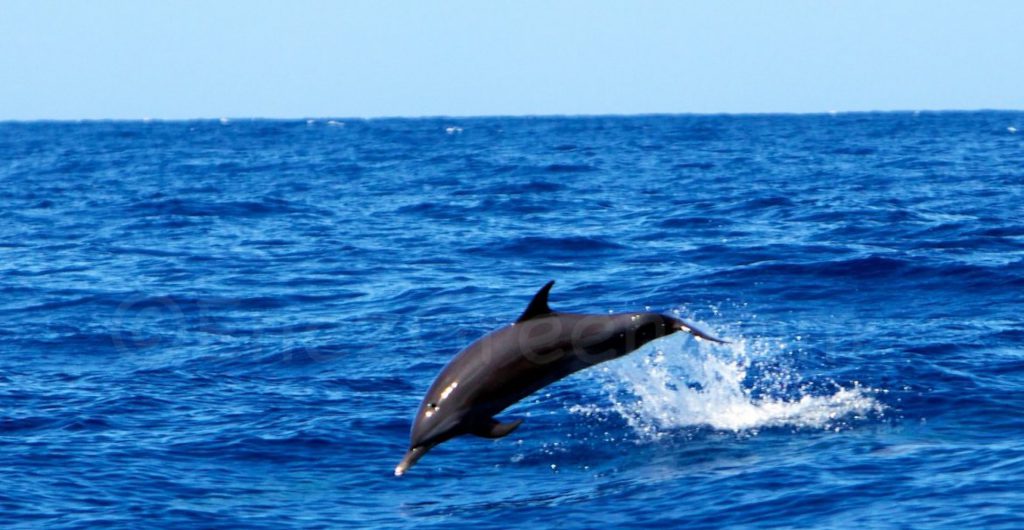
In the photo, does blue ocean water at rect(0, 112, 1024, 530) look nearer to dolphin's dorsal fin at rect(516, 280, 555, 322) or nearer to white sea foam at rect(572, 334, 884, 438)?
white sea foam at rect(572, 334, 884, 438)

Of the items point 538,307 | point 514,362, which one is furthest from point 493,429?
point 538,307

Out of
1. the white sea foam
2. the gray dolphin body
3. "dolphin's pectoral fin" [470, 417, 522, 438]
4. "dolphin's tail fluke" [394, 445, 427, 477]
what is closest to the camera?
"dolphin's tail fluke" [394, 445, 427, 477]

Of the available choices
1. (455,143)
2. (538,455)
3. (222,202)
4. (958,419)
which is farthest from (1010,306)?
(455,143)

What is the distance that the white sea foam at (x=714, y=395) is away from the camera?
12.3 m

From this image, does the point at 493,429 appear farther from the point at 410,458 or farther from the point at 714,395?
the point at 714,395

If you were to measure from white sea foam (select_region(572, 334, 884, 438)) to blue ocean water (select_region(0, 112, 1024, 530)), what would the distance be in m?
0.04

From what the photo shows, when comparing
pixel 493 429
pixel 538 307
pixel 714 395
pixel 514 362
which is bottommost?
pixel 714 395

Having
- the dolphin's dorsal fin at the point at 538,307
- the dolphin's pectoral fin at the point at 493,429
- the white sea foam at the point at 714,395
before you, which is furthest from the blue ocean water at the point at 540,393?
the dolphin's dorsal fin at the point at 538,307

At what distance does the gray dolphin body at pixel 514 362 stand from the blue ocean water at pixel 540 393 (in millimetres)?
938

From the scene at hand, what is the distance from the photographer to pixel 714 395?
13352 mm

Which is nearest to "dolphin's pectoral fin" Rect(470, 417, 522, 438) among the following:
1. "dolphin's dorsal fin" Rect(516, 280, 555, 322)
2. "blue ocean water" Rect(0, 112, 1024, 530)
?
"dolphin's dorsal fin" Rect(516, 280, 555, 322)

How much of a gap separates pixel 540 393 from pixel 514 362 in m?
4.62

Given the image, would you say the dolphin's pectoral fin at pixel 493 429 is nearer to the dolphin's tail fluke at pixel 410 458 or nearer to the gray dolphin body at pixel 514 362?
the gray dolphin body at pixel 514 362

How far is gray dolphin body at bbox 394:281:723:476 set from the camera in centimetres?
919
